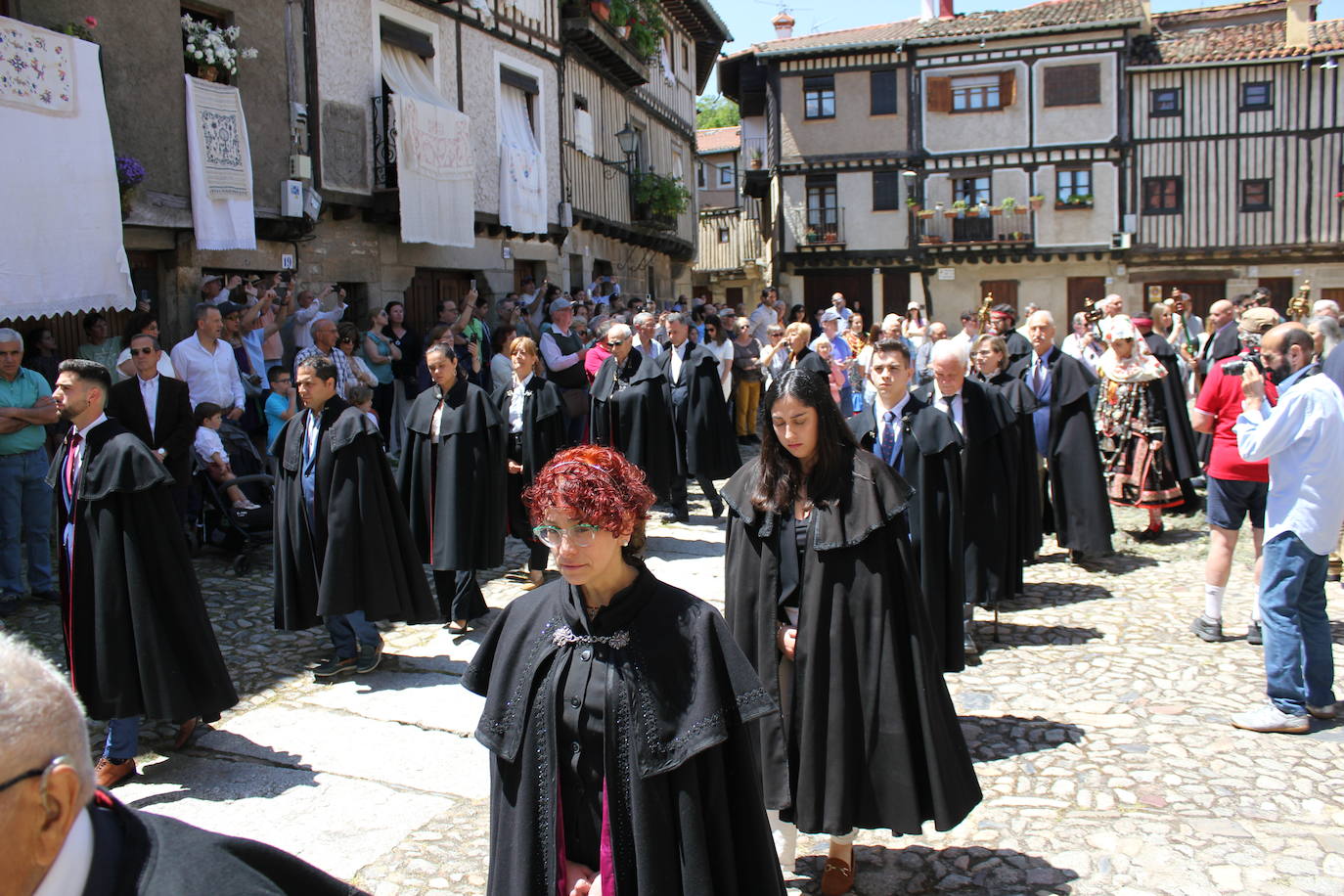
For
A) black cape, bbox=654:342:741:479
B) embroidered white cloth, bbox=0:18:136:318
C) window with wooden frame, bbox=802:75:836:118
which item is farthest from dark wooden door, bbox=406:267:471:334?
window with wooden frame, bbox=802:75:836:118

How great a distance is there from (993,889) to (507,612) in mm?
2273

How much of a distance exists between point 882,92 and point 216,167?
25.4 meters

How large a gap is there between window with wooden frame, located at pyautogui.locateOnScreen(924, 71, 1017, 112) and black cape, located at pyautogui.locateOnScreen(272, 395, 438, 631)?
96.8ft

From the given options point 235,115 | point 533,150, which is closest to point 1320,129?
point 533,150

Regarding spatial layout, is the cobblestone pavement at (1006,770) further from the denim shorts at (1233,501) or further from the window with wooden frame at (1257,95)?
the window with wooden frame at (1257,95)

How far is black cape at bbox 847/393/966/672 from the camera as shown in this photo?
17.5 ft

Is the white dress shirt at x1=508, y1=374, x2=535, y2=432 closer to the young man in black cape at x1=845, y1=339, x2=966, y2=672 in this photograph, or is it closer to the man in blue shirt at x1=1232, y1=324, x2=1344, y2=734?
the young man in black cape at x1=845, y1=339, x2=966, y2=672

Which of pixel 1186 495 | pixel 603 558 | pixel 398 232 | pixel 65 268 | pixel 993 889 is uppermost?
pixel 398 232

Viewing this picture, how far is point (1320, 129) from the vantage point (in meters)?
30.5

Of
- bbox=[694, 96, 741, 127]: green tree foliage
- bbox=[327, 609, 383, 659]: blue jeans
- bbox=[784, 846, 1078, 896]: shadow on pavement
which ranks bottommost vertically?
bbox=[784, 846, 1078, 896]: shadow on pavement

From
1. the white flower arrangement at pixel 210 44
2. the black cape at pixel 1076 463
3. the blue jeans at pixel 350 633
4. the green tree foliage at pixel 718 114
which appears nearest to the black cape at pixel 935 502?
the blue jeans at pixel 350 633

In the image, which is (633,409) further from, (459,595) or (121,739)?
(121,739)

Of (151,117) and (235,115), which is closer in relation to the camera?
(151,117)

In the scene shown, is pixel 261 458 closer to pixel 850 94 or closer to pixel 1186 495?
pixel 1186 495
